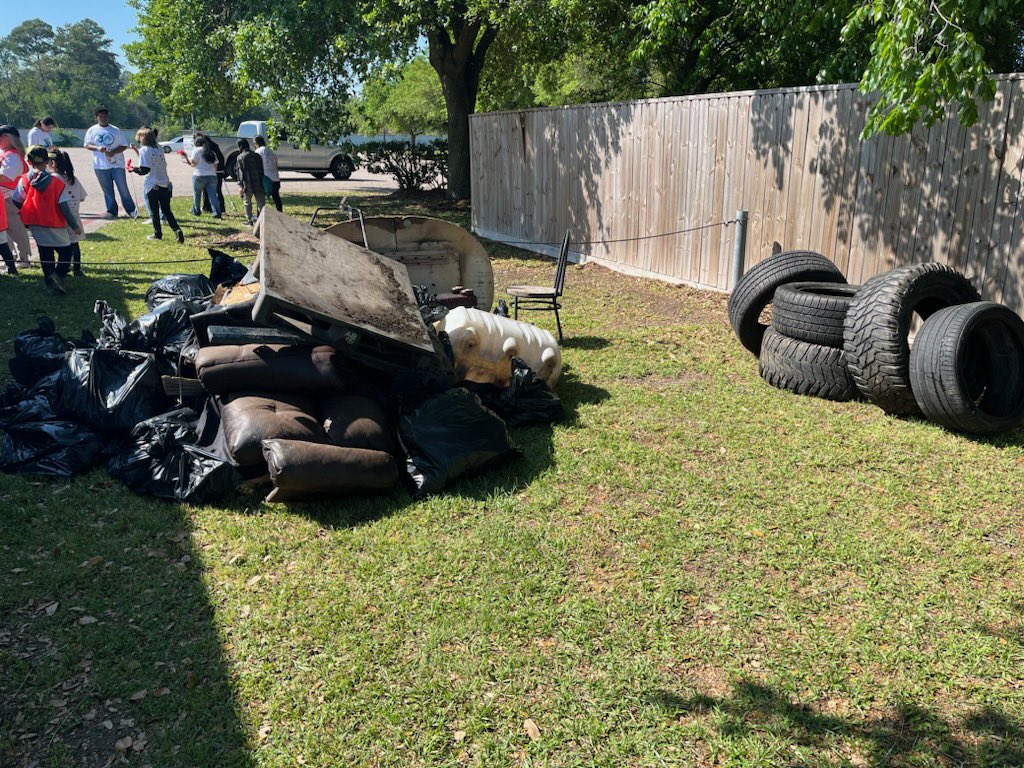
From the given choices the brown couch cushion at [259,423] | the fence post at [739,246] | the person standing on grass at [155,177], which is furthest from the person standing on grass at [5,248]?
the fence post at [739,246]

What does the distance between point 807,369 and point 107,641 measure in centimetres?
520

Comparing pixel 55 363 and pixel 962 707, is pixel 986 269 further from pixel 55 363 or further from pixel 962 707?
pixel 55 363

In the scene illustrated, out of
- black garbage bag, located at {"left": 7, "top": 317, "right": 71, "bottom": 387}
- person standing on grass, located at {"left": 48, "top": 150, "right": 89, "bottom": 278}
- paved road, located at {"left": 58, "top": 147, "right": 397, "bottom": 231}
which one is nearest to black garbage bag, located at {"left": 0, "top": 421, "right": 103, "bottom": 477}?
black garbage bag, located at {"left": 7, "top": 317, "right": 71, "bottom": 387}

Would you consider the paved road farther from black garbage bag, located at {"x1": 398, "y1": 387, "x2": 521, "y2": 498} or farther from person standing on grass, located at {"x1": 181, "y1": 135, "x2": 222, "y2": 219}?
black garbage bag, located at {"x1": 398, "y1": 387, "x2": 521, "y2": 498}

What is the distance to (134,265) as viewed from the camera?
1143 centimetres

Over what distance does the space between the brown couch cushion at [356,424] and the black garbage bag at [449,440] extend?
0.41 ft

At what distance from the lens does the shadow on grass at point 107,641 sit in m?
2.95

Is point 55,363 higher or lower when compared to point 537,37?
lower

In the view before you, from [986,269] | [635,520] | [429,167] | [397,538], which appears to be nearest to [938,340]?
[986,269]

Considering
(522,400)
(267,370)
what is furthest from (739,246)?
(267,370)

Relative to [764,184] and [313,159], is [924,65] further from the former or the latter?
[313,159]

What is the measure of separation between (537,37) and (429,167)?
8.67m

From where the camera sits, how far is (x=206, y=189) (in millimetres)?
16438

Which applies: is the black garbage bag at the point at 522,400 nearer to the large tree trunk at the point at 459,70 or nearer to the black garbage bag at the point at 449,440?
the black garbage bag at the point at 449,440
